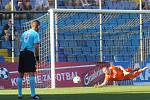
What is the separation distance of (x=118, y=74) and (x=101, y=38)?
229cm

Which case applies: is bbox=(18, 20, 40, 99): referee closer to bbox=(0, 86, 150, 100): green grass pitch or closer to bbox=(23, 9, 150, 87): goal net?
bbox=(0, 86, 150, 100): green grass pitch

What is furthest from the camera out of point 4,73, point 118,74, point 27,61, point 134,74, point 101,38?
point 101,38

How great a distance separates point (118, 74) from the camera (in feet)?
61.7

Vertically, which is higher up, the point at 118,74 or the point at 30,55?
the point at 30,55

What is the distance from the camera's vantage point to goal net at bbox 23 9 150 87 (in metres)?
20.7

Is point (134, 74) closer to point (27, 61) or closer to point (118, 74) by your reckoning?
point (118, 74)

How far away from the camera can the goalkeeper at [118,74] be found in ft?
61.7

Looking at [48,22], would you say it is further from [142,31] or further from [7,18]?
[142,31]

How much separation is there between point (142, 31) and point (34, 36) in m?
10.5

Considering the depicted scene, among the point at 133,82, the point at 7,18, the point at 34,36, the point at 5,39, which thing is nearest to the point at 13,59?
the point at 5,39

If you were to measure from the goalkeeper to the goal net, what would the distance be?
980 mm
